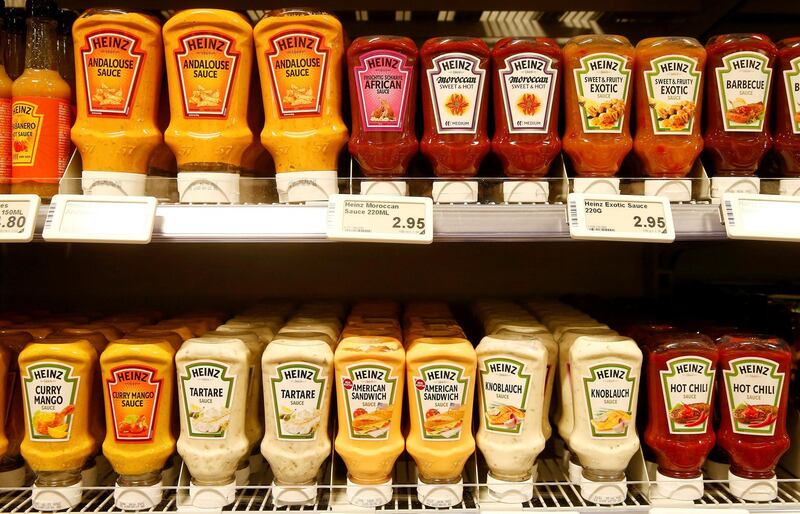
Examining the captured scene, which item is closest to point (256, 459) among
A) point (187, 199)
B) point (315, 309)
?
point (315, 309)

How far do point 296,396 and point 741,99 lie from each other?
1.01 metres

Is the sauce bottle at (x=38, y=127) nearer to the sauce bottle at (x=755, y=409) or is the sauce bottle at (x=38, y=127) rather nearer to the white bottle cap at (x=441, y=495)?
the white bottle cap at (x=441, y=495)

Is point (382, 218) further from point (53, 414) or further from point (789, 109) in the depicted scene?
point (789, 109)

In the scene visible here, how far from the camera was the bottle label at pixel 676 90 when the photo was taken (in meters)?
1.12

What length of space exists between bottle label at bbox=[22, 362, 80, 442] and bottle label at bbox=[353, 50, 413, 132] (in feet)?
2.40

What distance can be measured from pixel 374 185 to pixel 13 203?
2.05 feet

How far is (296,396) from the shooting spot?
1067 mm

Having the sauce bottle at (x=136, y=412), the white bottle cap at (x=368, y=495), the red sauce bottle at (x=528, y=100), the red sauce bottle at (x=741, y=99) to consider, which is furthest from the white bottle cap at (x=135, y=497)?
the red sauce bottle at (x=741, y=99)

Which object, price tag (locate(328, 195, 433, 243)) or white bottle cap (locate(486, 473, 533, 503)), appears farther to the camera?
white bottle cap (locate(486, 473, 533, 503))

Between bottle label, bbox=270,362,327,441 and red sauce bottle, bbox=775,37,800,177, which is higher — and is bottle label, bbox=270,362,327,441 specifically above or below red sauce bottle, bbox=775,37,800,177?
below

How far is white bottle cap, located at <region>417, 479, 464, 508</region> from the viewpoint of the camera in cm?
107

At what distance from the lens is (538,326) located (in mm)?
1220

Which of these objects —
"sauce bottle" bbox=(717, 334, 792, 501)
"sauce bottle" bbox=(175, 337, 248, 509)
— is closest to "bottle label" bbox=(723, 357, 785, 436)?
"sauce bottle" bbox=(717, 334, 792, 501)

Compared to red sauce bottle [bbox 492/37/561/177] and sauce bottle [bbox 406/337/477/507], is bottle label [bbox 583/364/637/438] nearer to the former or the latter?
sauce bottle [bbox 406/337/477/507]
